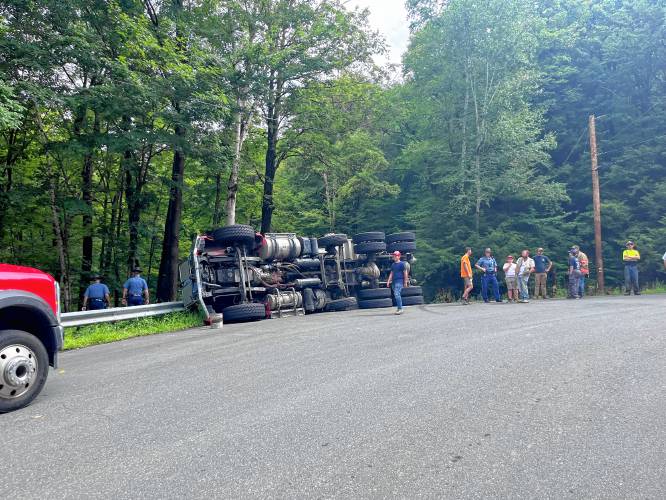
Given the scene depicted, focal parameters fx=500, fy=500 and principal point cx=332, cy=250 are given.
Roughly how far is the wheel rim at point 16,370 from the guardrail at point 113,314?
4528mm

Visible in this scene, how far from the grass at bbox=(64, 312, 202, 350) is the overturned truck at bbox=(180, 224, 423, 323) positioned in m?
0.44

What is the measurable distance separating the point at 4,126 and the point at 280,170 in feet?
66.4

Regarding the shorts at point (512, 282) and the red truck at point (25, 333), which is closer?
the red truck at point (25, 333)

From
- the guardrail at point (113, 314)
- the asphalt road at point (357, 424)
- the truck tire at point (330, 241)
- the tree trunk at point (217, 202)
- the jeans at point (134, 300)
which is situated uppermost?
the tree trunk at point (217, 202)

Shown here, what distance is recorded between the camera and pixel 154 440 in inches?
152

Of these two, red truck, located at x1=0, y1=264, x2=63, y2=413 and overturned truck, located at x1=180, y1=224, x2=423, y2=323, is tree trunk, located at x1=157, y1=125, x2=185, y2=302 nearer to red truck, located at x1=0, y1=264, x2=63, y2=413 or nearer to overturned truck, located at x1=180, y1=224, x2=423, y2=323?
overturned truck, located at x1=180, y1=224, x2=423, y2=323

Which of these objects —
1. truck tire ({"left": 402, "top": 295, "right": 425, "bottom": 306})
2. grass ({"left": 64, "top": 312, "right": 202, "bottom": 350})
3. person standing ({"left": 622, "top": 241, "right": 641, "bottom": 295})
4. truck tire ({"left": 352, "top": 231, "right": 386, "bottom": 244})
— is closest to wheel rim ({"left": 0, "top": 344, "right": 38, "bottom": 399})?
grass ({"left": 64, "top": 312, "right": 202, "bottom": 350})

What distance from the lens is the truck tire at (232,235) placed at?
12.7 m

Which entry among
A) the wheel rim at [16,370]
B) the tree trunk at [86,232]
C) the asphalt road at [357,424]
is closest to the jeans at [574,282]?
the asphalt road at [357,424]

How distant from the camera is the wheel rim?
188 inches

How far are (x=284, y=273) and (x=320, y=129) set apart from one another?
10.5 m

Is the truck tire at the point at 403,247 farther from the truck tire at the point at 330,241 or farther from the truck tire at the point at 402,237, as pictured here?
the truck tire at the point at 330,241

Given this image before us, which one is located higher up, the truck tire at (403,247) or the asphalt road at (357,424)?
the truck tire at (403,247)

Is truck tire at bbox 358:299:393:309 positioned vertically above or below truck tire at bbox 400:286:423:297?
below
